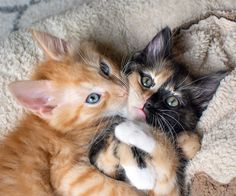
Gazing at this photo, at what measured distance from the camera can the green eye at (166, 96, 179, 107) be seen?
6.42 feet

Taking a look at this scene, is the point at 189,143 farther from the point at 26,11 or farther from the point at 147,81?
the point at 26,11

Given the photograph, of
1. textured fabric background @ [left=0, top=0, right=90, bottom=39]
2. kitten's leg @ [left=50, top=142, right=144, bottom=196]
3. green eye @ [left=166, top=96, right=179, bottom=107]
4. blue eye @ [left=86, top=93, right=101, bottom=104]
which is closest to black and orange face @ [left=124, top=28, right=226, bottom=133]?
green eye @ [left=166, top=96, right=179, bottom=107]

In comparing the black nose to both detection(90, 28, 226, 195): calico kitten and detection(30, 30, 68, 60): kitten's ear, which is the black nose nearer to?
detection(90, 28, 226, 195): calico kitten

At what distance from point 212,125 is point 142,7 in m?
0.61

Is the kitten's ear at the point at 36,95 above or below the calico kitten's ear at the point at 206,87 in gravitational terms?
above

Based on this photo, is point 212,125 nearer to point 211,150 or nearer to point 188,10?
point 211,150

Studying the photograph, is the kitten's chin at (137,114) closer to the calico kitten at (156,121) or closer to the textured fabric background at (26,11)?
the calico kitten at (156,121)

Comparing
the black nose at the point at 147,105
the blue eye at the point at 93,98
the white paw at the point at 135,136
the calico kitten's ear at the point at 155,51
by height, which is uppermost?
the calico kitten's ear at the point at 155,51

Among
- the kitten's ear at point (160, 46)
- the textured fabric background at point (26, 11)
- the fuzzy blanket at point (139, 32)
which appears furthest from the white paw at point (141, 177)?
the textured fabric background at point (26, 11)

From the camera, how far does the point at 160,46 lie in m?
2.07

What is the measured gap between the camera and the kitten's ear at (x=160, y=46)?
6.70 feet

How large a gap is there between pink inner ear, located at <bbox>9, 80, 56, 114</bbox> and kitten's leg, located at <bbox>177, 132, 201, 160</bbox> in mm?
461

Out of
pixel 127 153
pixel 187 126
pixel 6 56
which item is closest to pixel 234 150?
pixel 187 126

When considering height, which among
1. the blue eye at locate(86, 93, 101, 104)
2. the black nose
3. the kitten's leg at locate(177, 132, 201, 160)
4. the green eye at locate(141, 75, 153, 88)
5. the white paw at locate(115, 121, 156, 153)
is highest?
the blue eye at locate(86, 93, 101, 104)
